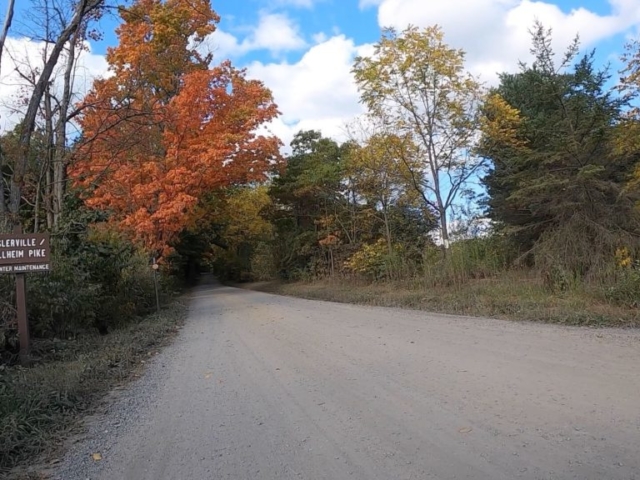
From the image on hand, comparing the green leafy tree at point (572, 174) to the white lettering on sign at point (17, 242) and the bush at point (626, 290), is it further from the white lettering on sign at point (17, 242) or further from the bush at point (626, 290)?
the white lettering on sign at point (17, 242)

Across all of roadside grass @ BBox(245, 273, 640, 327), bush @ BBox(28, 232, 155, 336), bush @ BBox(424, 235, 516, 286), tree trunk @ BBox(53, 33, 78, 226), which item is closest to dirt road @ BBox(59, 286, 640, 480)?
roadside grass @ BBox(245, 273, 640, 327)

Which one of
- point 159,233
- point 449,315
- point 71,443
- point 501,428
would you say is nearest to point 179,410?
point 71,443

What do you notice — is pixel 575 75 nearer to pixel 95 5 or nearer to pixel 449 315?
pixel 449 315

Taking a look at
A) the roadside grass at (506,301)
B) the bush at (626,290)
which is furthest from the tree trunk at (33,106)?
the bush at (626,290)

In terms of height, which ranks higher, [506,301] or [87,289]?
[87,289]

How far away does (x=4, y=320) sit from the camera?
933 centimetres

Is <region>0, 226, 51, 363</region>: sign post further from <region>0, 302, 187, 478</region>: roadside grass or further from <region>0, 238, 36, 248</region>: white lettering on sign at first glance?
<region>0, 302, 187, 478</region>: roadside grass

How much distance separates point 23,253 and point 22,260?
0.41 feet

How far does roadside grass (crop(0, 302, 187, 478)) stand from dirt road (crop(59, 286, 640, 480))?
1.34ft

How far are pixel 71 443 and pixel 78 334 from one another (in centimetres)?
757

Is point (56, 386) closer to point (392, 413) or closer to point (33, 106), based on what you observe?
point (392, 413)

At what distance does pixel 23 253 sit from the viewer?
9.23 meters

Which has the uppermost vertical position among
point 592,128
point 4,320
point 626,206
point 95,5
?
point 95,5

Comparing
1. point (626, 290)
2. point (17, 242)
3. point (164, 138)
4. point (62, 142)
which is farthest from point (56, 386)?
point (164, 138)
